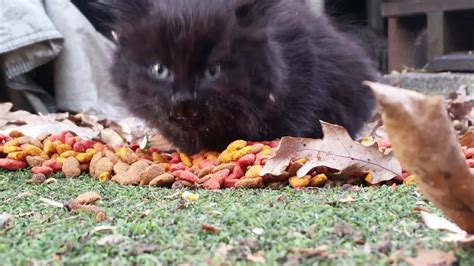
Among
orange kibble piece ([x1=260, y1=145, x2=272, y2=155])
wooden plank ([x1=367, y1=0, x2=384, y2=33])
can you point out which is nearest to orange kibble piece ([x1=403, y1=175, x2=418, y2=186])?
orange kibble piece ([x1=260, y1=145, x2=272, y2=155])

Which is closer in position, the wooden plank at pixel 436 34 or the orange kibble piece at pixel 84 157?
the orange kibble piece at pixel 84 157

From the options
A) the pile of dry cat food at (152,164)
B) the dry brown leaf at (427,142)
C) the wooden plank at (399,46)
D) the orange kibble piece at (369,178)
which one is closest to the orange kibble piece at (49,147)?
the pile of dry cat food at (152,164)

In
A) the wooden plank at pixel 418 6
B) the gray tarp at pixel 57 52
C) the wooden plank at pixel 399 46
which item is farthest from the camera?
the wooden plank at pixel 399 46

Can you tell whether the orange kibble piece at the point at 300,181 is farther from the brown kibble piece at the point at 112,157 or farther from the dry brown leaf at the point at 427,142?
the dry brown leaf at the point at 427,142

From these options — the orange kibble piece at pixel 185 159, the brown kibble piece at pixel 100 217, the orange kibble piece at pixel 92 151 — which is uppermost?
the brown kibble piece at pixel 100 217

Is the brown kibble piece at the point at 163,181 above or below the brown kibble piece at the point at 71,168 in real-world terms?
above

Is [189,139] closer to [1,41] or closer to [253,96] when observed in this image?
[253,96]

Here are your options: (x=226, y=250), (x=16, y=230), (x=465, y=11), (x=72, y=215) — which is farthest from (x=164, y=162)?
(x=465, y=11)

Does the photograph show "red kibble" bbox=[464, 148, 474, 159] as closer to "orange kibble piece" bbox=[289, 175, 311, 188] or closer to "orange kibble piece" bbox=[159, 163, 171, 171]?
"orange kibble piece" bbox=[289, 175, 311, 188]

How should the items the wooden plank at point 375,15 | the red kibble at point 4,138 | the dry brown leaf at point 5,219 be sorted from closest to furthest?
the dry brown leaf at point 5,219 → the red kibble at point 4,138 → the wooden plank at point 375,15
